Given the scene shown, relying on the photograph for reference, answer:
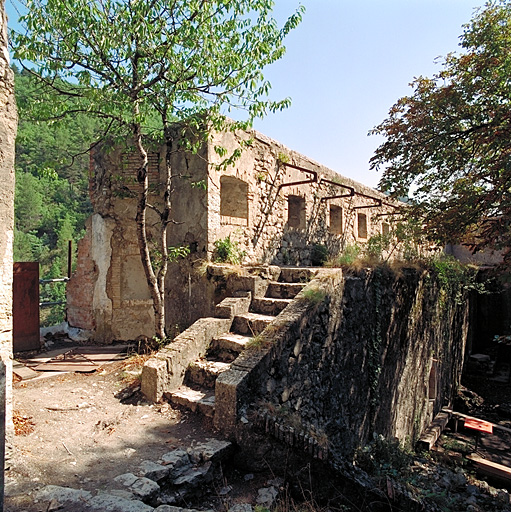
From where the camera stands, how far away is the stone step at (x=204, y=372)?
4633 millimetres

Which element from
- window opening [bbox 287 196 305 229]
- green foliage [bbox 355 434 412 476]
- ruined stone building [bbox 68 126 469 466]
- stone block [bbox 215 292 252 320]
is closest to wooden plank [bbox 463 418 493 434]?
ruined stone building [bbox 68 126 469 466]

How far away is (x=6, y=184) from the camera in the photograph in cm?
262

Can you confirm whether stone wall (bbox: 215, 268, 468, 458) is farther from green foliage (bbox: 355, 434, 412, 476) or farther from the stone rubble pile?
the stone rubble pile

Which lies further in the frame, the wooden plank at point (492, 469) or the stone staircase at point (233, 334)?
the wooden plank at point (492, 469)

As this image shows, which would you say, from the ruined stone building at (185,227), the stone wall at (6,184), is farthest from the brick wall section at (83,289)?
the stone wall at (6,184)

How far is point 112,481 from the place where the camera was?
2934mm

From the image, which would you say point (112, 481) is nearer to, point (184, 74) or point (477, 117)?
point (184, 74)

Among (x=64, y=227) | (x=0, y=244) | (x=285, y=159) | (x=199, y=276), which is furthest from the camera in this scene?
(x=64, y=227)

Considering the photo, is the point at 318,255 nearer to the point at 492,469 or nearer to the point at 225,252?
the point at 225,252

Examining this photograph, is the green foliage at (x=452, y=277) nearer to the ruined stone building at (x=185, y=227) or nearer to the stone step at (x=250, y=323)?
the ruined stone building at (x=185, y=227)

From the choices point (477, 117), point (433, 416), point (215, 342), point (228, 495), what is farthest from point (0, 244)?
point (433, 416)

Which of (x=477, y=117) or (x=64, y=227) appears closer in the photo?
(x=477, y=117)

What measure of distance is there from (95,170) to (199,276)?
3413 millimetres

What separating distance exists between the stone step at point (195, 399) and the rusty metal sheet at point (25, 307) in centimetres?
411
